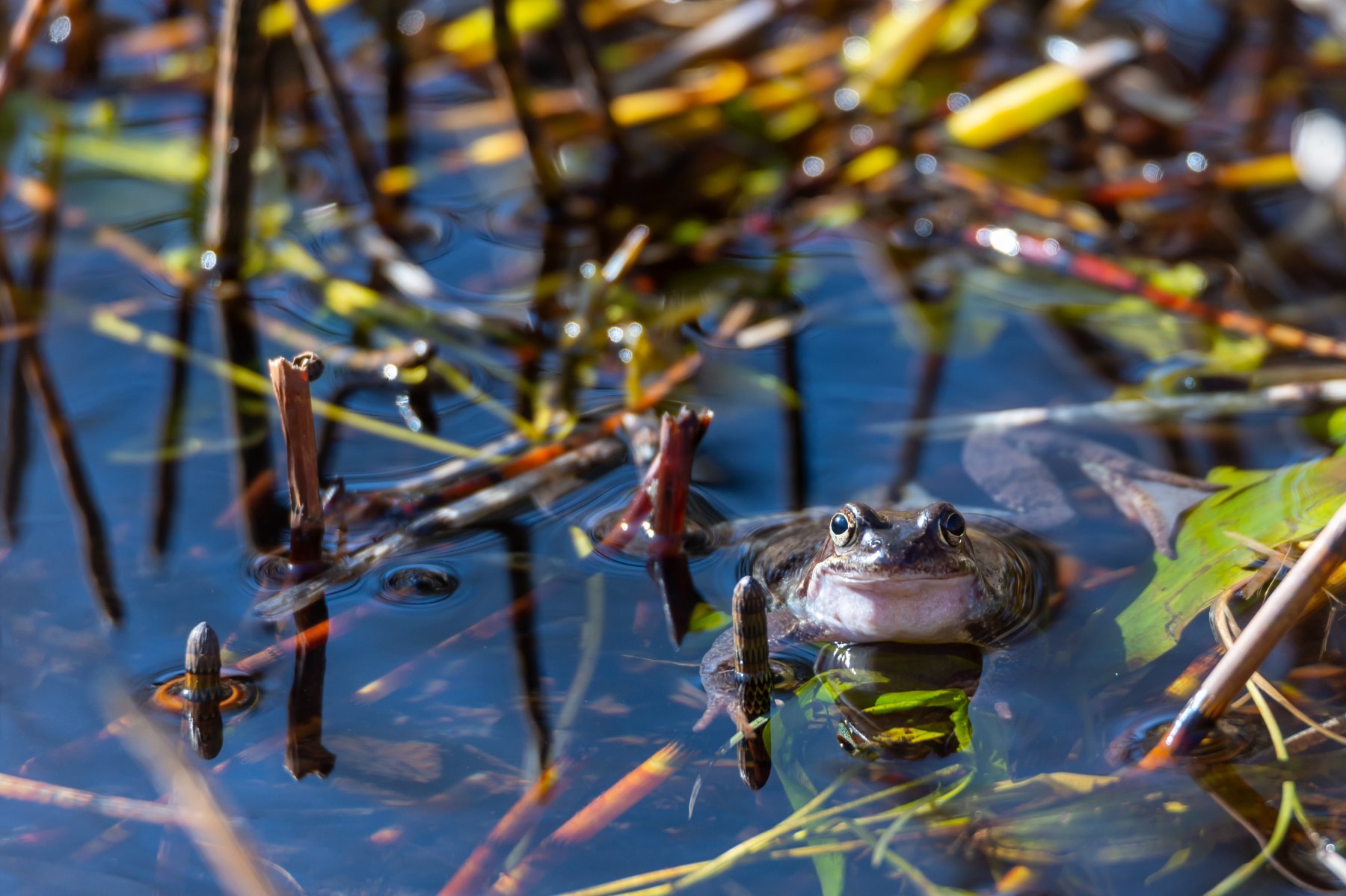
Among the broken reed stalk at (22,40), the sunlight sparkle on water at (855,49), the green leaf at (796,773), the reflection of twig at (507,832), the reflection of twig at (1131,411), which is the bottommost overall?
the reflection of twig at (1131,411)

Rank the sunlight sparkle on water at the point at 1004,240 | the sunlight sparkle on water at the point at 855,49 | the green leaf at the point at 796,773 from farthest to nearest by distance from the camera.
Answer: the sunlight sparkle on water at the point at 855,49 < the sunlight sparkle on water at the point at 1004,240 < the green leaf at the point at 796,773

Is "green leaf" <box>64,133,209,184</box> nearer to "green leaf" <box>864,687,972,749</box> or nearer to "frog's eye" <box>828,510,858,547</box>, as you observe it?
"frog's eye" <box>828,510,858,547</box>

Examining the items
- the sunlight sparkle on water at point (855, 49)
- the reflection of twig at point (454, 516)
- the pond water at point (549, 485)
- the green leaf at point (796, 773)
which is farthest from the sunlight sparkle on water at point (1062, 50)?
the green leaf at point (796, 773)

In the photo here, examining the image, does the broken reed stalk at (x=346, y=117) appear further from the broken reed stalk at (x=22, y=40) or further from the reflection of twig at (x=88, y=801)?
the reflection of twig at (x=88, y=801)

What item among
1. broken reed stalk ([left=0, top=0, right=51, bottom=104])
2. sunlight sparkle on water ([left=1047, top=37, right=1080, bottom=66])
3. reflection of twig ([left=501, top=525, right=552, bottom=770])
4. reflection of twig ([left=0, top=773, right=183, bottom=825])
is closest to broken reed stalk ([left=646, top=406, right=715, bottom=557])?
reflection of twig ([left=501, top=525, right=552, bottom=770])

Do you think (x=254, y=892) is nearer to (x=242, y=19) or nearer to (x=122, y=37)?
(x=242, y=19)

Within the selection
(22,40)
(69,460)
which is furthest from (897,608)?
(22,40)

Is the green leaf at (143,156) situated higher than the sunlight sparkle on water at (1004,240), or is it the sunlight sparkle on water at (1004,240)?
the green leaf at (143,156)

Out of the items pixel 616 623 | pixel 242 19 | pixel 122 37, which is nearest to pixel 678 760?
pixel 616 623
